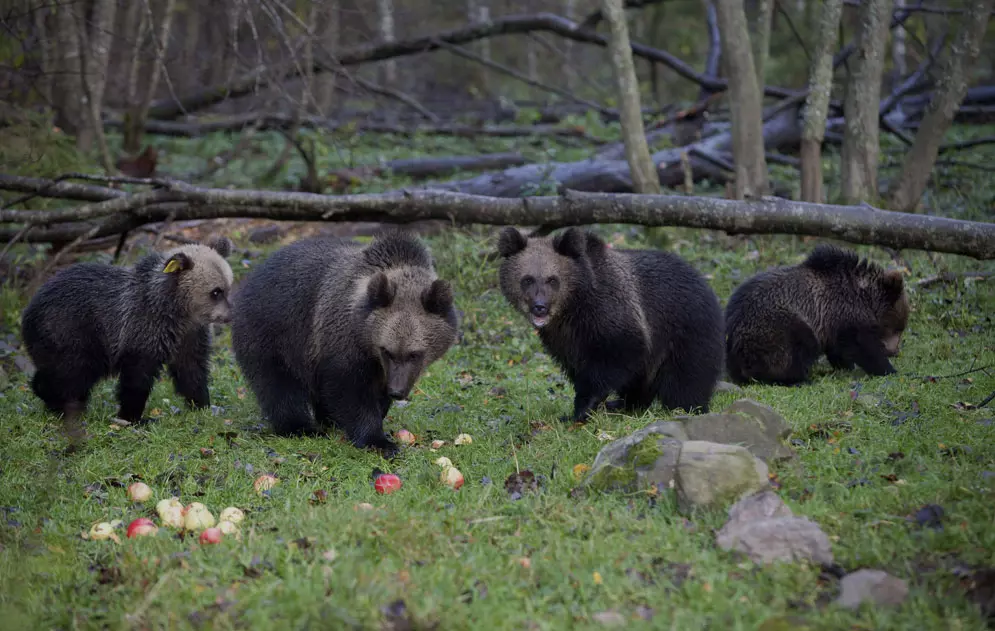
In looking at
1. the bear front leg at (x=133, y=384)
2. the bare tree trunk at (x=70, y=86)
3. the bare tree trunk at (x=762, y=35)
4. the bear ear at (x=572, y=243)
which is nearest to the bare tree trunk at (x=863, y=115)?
the bare tree trunk at (x=762, y=35)

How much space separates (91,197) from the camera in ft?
35.5

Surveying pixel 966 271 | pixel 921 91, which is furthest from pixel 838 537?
pixel 921 91

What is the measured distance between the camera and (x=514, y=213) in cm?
1020

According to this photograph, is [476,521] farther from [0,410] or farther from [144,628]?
[0,410]

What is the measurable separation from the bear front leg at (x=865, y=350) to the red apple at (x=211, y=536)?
6.22 m

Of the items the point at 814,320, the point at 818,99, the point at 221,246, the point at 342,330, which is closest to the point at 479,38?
the point at 818,99

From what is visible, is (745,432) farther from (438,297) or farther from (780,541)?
(438,297)

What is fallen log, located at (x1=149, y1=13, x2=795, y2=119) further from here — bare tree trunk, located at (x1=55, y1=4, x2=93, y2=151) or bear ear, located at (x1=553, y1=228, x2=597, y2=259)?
bear ear, located at (x1=553, y1=228, x2=597, y2=259)

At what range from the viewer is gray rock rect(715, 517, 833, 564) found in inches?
175

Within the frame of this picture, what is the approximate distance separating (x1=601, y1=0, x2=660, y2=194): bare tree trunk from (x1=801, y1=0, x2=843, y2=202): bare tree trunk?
6.48ft

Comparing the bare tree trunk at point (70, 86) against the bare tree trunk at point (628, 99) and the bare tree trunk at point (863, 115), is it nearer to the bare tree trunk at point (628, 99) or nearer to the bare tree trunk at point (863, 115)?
the bare tree trunk at point (628, 99)

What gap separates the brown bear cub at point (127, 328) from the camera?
779cm

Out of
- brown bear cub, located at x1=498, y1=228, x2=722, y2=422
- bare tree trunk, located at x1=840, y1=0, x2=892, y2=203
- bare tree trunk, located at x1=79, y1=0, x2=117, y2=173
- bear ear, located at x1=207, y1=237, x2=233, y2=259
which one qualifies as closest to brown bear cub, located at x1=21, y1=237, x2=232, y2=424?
bear ear, located at x1=207, y1=237, x2=233, y2=259

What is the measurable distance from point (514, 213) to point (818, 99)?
15.3 feet
